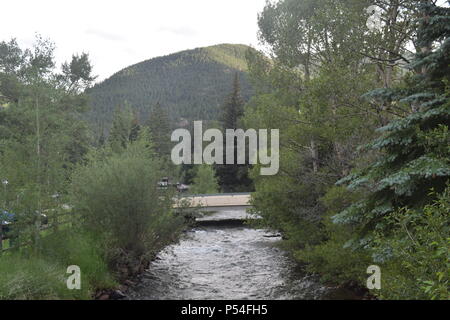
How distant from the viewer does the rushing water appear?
37.0 ft

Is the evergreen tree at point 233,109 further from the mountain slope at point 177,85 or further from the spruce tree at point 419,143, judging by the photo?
the mountain slope at point 177,85

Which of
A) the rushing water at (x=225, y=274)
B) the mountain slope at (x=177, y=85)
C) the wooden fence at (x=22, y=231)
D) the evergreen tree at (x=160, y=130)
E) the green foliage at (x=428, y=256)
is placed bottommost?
the rushing water at (x=225, y=274)

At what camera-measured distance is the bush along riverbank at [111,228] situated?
10305 millimetres

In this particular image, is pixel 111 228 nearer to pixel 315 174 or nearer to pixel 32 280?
pixel 32 280

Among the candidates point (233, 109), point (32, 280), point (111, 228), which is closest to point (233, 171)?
point (233, 109)

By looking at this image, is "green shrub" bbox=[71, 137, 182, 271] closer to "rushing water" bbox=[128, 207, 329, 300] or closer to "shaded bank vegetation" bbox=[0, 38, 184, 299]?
"shaded bank vegetation" bbox=[0, 38, 184, 299]

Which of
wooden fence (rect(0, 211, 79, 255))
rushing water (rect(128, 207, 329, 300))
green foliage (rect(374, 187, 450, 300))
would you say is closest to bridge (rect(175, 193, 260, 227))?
rushing water (rect(128, 207, 329, 300))

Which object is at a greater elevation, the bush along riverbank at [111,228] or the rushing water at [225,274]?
the bush along riverbank at [111,228]

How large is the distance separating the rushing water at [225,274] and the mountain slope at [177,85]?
289 ft

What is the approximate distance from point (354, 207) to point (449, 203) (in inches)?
104

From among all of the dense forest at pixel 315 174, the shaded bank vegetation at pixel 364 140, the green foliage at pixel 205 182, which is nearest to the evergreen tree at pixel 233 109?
the green foliage at pixel 205 182

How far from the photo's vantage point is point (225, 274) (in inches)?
536

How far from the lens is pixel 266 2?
63.5 feet
